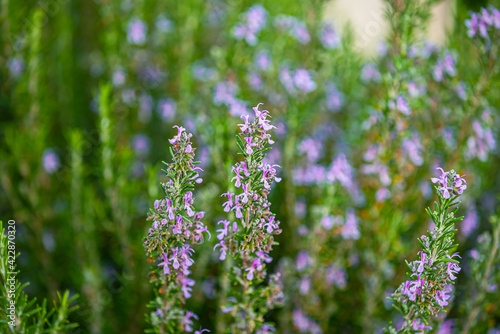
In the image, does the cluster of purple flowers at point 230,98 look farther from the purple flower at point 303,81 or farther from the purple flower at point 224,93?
the purple flower at point 303,81

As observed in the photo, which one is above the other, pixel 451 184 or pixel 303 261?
pixel 451 184

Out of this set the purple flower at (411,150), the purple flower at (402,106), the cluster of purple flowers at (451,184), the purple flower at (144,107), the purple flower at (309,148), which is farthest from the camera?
the purple flower at (144,107)

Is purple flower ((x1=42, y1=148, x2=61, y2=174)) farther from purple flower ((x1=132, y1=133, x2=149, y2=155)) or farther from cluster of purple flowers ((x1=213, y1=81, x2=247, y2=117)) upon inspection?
cluster of purple flowers ((x1=213, y1=81, x2=247, y2=117))

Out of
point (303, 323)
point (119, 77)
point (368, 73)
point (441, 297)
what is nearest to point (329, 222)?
point (303, 323)

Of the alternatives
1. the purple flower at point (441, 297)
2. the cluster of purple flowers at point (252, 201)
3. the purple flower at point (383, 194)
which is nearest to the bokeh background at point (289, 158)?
the purple flower at point (383, 194)

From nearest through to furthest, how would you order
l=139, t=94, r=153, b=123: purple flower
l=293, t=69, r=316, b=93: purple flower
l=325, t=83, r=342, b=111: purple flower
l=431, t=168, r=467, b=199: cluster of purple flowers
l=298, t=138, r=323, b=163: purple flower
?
l=431, t=168, r=467, b=199: cluster of purple flowers → l=293, t=69, r=316, b=93: purple flower → l=298, t=138, r=323, b=163: purple flower → l=325, t=83, r=342, b=111: purple flower → l=139, t=94, r=153, b=123: purple flower

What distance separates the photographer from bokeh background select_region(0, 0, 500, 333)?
4.41 feet

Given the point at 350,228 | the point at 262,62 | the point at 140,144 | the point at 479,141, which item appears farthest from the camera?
the point at 140,144

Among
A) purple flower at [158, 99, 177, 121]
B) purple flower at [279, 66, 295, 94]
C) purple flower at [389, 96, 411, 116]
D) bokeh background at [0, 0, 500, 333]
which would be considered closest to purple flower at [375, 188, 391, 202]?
bokeh background at [0, 0, 500, 333]

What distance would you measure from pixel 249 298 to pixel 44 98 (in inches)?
49.1

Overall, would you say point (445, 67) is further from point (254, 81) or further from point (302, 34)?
point (254, 81)

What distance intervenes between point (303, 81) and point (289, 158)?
30 cm

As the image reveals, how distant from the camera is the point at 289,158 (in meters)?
1.58

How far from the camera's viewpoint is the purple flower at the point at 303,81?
5.01 ft
